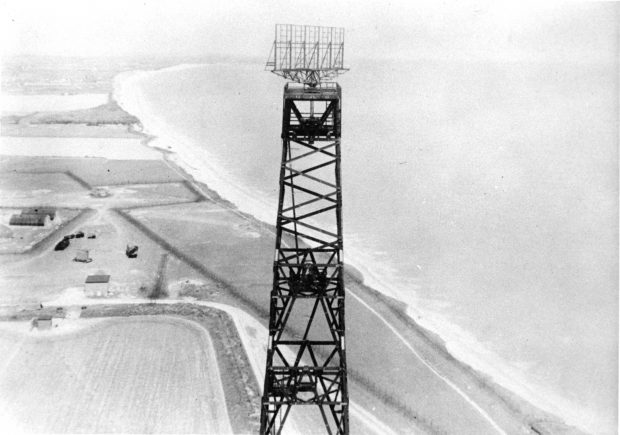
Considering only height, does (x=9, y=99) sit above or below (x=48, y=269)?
above

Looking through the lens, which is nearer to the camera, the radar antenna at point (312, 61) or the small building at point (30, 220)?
the radar antenna at point (312, 61)

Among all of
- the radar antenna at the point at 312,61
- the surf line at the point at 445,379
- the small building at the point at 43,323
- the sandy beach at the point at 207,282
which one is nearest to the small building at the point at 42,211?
the sandy beach at the point at 207,282

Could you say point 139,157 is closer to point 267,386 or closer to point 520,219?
point 520,219

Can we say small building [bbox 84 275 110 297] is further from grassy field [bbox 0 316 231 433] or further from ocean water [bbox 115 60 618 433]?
ocean water [bbox 115 60 618 433]

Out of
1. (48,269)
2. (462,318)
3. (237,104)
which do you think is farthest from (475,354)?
(237,104)

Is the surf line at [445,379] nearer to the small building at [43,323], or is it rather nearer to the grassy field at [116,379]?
the grassy field at [116,379]

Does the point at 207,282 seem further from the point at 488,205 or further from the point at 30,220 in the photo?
the point at 488,205

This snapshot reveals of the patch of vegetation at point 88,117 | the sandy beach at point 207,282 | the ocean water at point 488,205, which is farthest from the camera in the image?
the patch of vegetation at point 88,117
